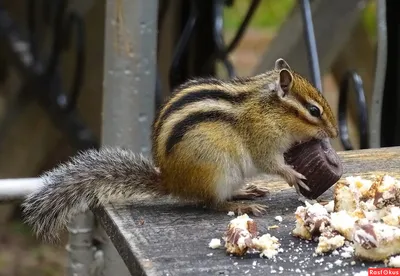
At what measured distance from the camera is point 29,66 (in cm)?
416

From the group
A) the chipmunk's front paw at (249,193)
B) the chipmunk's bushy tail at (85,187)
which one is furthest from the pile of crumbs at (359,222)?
the chipmunk's bushy tail at (85,187)

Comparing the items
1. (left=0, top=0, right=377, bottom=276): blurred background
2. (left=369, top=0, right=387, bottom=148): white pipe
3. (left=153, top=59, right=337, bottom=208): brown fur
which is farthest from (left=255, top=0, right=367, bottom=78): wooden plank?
(left=153, top=59, right=337, bottom=208): brown fur

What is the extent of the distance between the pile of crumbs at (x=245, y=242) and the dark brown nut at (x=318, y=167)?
13.1 inches

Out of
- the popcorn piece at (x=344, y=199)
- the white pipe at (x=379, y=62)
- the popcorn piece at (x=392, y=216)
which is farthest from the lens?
the white pipe at (x=379, y=62)

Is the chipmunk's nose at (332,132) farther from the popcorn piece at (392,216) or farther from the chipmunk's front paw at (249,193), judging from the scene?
the popcorn piece at (392,216)

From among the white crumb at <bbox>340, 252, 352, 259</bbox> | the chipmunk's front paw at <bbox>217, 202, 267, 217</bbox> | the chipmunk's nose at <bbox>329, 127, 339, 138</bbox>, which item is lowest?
the white crumb at <bbox>340, 252, 352, 259</bbox>

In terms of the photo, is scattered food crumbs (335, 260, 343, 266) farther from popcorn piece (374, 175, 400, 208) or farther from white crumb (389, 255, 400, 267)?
popcorn piece (374, 175, 400, 208)

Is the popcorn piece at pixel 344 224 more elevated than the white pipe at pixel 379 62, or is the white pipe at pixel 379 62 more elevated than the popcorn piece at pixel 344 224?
the white pipe at pixel 379 62

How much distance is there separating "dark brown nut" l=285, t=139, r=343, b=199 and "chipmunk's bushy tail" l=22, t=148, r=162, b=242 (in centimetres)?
32

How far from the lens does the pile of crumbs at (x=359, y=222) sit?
5.42 ft

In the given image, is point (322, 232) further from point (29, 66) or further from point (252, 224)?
point (29, 66)

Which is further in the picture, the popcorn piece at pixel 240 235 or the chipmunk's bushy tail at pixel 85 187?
the chipmunk's bushy tail at pixel 85 187

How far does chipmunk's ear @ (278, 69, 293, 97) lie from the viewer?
7.41 feet

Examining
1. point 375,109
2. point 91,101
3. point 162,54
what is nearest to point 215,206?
point 375,109
